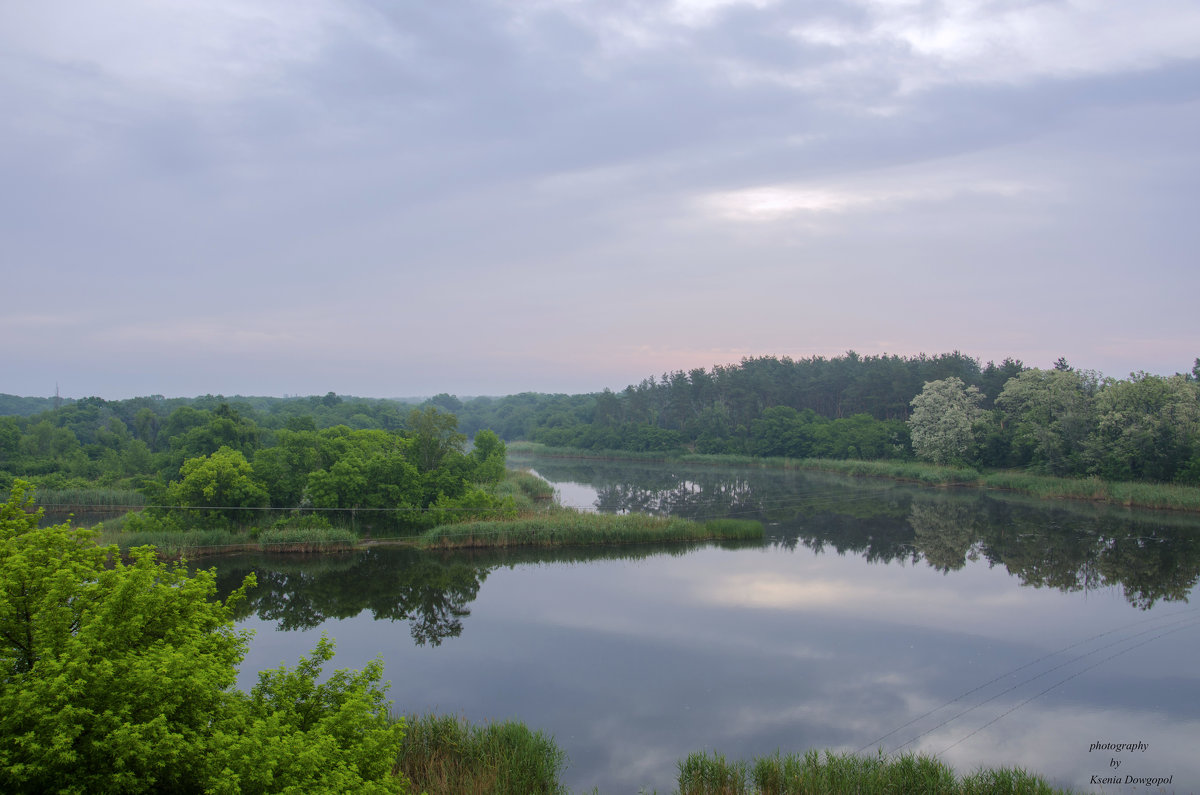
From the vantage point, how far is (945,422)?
5053cm

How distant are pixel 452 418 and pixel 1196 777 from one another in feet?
91.1

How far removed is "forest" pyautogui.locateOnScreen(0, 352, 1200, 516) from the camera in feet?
95.7

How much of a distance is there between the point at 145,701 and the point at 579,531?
23369 mm

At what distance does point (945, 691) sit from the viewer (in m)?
13.5

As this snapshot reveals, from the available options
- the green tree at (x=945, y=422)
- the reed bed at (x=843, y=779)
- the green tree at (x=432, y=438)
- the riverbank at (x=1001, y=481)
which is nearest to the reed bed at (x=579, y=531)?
the green tree at (x=432, y=438)

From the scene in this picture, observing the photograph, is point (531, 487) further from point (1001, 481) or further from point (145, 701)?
point (145, 701)

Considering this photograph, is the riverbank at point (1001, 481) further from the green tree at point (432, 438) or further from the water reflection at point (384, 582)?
the green tree at point (432, 438)

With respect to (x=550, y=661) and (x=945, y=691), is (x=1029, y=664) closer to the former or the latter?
(x=945, y=691)

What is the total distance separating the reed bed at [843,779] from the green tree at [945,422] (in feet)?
146

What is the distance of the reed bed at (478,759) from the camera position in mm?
9086

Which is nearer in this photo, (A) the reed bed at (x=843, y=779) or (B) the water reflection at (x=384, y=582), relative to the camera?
(A) the reed bed at (x=843, y=779)

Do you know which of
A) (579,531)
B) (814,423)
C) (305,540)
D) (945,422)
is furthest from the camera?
(814,423)

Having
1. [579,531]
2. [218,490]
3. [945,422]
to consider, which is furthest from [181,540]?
[945,422]

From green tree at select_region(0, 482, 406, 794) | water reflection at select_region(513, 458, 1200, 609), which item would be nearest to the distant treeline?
water reflection at select_region(513, 458, 1200, 609)
